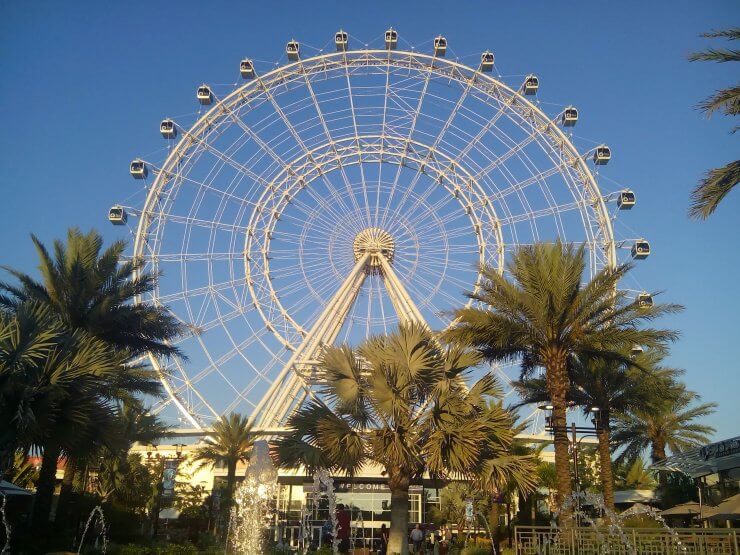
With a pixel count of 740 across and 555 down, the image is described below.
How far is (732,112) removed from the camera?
11914 millimetres

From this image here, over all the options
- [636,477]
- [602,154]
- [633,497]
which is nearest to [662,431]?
[633,497]

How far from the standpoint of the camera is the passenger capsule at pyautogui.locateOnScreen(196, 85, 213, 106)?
109 ft

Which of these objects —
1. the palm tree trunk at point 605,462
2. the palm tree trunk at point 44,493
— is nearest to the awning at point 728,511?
the palm tree trunk at point 605,462

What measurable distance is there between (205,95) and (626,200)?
18.7 m

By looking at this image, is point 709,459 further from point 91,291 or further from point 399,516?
point 91,291

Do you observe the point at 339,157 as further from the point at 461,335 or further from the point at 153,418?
the point at 461,335

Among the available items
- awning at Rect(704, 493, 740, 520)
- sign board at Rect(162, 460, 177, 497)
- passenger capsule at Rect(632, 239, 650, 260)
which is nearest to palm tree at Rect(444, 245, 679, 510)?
awning at Rect(704, 493, 740, 520)

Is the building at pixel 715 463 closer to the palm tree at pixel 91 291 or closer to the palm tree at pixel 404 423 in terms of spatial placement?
Result: the palm tree at pixel 404 423

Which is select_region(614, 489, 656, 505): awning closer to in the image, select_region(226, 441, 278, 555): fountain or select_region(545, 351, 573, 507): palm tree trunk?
select_region(226, 441, 278, 555): fountain

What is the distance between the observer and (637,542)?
39.8ft

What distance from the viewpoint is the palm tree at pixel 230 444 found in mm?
32000

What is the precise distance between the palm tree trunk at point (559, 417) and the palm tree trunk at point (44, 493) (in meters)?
10.4

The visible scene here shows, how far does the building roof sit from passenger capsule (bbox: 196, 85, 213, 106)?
23400 millimetres

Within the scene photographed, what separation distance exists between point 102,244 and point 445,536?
20551mm
